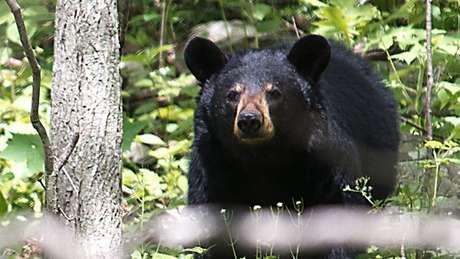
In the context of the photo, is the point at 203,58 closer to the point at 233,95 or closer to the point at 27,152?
the point at 233,95

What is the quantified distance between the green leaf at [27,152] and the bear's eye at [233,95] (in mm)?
1179

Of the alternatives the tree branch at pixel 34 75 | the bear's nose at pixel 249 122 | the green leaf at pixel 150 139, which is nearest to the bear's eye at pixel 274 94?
the bear's nose at pixel 249 122

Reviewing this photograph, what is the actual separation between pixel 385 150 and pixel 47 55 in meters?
3.44

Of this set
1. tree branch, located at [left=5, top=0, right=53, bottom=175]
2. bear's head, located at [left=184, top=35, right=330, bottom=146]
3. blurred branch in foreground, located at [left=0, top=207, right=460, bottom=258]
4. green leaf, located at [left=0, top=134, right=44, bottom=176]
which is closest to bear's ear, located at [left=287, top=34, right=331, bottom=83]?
bear's head, located at [left=184, top=35, right=330, bottom=146]

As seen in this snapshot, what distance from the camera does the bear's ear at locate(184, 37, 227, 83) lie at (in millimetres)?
5898

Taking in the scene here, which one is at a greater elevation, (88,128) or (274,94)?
(274,94)

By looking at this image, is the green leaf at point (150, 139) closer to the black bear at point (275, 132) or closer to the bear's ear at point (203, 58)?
the black bear at point (275, 132)

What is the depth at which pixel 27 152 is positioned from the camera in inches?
243

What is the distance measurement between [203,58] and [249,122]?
781 millimetres

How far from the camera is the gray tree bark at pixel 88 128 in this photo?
4793mm

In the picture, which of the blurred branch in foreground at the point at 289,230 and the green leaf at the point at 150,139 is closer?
the blurred branch in foreground at the point at 289,230

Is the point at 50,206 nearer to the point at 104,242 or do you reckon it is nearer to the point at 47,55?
the point at 104,242

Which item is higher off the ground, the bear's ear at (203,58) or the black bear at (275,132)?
the bear's ear at (203,58)

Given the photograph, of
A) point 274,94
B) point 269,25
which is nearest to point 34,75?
point 274,94
